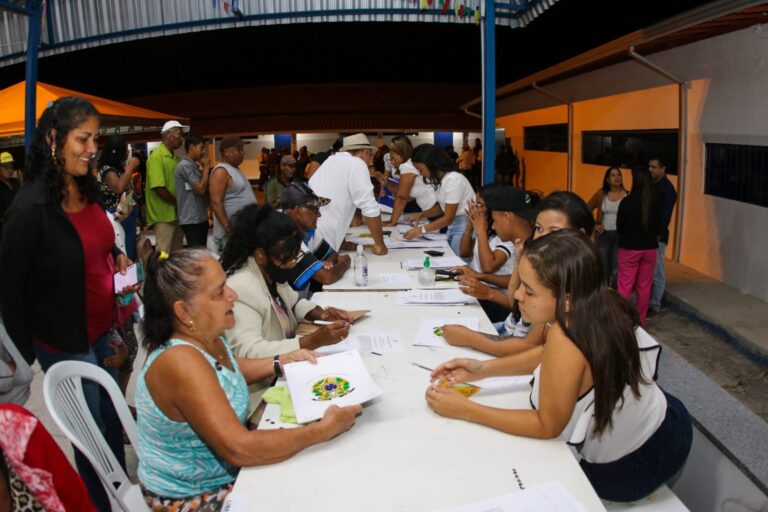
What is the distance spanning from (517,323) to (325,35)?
11.5 metres

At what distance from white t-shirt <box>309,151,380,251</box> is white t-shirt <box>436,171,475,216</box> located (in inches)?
32.8

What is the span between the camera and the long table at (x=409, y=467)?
1410 mm

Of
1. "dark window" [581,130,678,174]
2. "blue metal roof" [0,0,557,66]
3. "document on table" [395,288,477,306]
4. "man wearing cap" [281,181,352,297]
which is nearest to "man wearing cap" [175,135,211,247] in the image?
"man wearing cap" [281,181,352,297]

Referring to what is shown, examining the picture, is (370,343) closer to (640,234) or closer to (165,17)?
(640,234)

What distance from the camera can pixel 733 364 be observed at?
4.11m

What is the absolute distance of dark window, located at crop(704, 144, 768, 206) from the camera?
488 centimetres

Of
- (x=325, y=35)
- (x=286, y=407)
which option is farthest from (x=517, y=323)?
(x=325, y=35)

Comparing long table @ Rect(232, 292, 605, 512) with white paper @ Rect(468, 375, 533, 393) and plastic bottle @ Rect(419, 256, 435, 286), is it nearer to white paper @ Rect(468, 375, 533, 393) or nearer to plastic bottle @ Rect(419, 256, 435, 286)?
white paper @ Rect(468, 375, 533, 393)

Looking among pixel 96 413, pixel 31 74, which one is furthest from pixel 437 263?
pixel 31 74

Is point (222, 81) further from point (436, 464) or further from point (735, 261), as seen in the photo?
point (436, 464)

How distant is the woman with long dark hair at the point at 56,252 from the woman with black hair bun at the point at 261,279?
0.52m

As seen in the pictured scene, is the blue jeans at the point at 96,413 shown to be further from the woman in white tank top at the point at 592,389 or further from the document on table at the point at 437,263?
the document on table at the point at 437,263

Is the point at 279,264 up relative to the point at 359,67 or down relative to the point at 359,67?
down

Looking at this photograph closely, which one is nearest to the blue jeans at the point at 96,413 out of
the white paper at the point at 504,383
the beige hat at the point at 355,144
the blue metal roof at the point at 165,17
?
the white paper at the point at 504,383
